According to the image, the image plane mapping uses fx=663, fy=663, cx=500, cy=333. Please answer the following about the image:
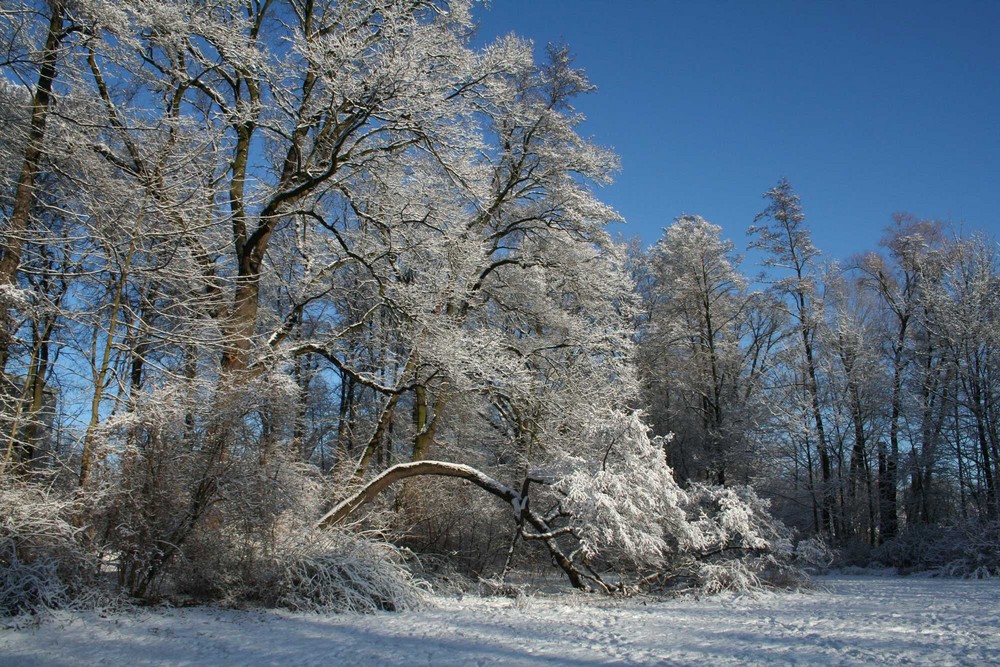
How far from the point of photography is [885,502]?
68.2 feet

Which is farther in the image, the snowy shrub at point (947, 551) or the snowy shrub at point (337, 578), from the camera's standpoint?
the snowy shrub at point (947, 551)

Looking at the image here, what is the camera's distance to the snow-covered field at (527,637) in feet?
17.9

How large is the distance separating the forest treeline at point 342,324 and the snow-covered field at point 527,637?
965 mm

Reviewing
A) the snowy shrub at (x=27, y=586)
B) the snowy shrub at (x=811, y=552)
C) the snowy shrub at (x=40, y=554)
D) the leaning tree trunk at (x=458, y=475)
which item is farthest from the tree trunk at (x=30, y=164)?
the snowy shrub at (x=811, y=552)

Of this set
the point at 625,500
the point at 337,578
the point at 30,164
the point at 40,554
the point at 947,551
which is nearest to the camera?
the point at 40,554

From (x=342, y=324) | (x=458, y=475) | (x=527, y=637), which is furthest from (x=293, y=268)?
(x=527, y=637)

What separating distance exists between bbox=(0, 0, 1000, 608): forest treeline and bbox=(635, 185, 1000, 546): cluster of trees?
0.99 feet

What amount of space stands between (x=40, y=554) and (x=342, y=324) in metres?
10.0

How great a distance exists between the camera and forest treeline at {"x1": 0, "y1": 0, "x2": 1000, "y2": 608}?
23.8 feet

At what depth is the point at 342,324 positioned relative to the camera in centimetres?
1603

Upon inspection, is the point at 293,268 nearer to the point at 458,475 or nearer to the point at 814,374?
the point at 458,475

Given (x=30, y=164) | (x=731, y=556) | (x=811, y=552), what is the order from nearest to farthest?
1. (x=30, y=164)
2. (x=731, y=556)
3. (x=811, y=552)

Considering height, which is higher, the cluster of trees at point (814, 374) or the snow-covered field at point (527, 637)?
the cluster of trees at point (814, 374)

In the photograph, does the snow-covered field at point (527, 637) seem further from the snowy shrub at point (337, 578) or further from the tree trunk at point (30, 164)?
the tree trunk at point (30, 164)
